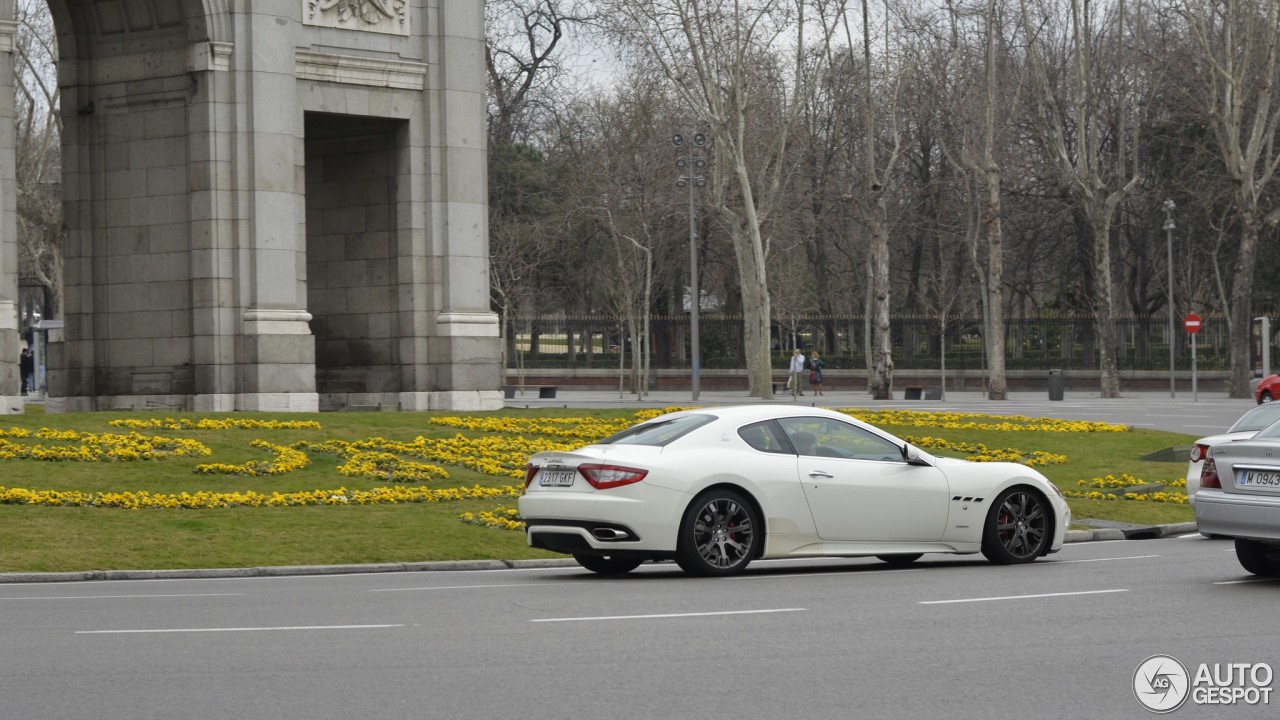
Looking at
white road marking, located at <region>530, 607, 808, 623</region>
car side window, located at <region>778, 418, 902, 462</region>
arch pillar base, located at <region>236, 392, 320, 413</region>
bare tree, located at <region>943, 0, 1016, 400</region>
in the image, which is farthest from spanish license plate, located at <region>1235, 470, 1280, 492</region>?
bare tree, located at <region>943, 0, 1016, 400</region>

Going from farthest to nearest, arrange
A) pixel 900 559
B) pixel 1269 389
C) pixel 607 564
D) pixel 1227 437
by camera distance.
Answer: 1. pixel 1269 389
2. pixel 900 559
3. pixel 607 564
4. pixel 1227 437

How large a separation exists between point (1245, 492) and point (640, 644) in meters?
5.29

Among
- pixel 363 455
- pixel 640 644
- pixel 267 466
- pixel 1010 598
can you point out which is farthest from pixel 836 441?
pixel 363 455

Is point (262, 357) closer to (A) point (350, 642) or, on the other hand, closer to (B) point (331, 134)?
(B) point (331, 134)

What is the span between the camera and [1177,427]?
122 feet

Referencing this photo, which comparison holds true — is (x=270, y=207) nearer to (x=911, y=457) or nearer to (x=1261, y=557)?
(x=911, y=457)

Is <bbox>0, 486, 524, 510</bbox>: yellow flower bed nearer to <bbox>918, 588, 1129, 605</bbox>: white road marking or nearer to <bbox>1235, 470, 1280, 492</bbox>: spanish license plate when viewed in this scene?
<bbox>918, 588, 1129, 605</bbox>: white road marking

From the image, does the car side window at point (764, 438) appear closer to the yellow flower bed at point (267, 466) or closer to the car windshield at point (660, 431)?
the car windshield at point (660, 431)

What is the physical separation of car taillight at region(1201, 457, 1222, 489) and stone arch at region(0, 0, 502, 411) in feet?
63.4

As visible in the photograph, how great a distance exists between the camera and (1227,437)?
1408 centimetres

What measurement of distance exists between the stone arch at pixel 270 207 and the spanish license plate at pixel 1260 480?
64.8 feet

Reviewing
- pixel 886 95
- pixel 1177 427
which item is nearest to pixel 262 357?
pixel 1177 427

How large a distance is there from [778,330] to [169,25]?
2077 inches

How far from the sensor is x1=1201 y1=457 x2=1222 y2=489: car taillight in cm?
1341
